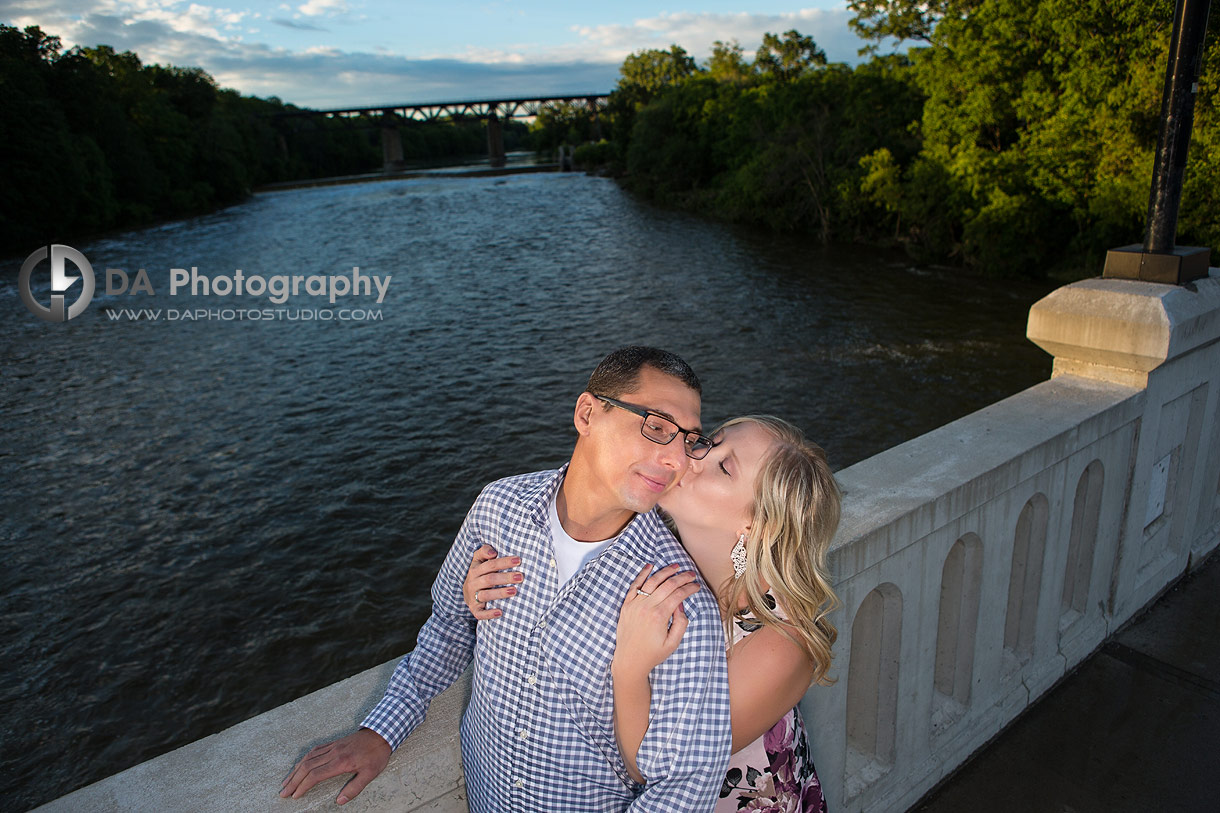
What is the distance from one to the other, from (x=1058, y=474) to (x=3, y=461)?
54.1 feet

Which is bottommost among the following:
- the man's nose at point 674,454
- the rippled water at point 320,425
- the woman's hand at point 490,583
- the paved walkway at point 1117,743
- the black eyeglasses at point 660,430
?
the rippled water at point 320,425

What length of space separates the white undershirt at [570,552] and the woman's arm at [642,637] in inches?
7.4

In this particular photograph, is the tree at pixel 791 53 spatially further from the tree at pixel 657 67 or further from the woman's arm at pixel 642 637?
the woman's arm at pixel 642 637

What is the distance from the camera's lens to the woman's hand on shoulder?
151 centimetres

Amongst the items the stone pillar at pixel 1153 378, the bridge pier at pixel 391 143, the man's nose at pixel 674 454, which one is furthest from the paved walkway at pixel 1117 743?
the bridge pier at pixel 391 143

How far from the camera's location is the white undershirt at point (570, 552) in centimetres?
180

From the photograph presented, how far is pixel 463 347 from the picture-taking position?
20.6m

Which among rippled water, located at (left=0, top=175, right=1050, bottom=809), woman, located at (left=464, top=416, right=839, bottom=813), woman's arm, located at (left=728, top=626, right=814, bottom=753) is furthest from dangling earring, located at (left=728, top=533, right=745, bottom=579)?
rippled water, located at (left=0, top=175, right=1050, bottom=809)

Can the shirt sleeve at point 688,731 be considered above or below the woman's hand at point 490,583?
below

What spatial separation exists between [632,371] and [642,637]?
572mm

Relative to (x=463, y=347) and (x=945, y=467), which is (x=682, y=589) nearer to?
(x=945, y=467)

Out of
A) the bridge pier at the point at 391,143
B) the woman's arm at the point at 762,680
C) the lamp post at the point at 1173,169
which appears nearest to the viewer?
the woman's arm at the point at 762,680

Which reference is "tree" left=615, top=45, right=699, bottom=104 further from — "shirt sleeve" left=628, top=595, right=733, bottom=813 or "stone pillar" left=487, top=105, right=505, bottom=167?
"shirt sleeve" left=628, top=595, right=733, bottom=813

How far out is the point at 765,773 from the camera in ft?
6.04
